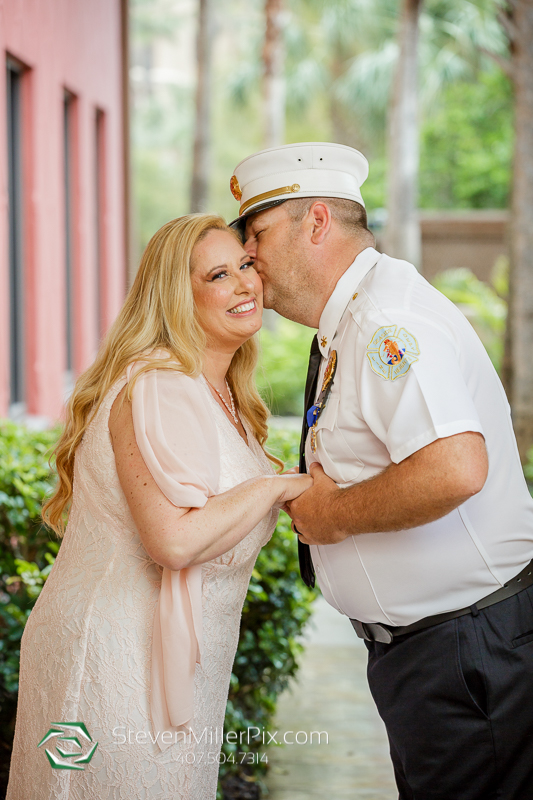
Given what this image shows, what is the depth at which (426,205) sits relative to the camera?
25.6 m

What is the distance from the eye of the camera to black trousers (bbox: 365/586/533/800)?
2.11 meters

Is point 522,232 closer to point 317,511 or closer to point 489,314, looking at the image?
point 489,314

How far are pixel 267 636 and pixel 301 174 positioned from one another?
6.07 feet

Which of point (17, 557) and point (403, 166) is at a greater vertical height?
point (403, 166)

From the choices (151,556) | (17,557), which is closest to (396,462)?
(151,556)

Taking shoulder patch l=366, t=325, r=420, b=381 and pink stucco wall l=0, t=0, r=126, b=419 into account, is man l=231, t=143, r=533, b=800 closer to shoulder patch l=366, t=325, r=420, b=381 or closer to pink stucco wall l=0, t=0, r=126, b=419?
shoulder patch l=366, t=325, r=420, b=381

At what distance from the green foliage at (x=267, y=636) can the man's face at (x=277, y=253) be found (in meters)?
0.96

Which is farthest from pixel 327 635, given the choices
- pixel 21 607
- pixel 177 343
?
pixel 177 343

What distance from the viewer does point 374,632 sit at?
7.38 ft

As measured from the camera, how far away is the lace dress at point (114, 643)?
210 centimetres

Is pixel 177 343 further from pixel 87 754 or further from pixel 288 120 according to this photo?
pixel 288 120

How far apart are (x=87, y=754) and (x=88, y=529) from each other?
1.83ft

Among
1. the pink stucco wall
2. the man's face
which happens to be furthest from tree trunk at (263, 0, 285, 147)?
the man's face

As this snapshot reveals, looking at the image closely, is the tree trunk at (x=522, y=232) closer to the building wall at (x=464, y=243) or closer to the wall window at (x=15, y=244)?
the wall window at (x=15, y=244)
